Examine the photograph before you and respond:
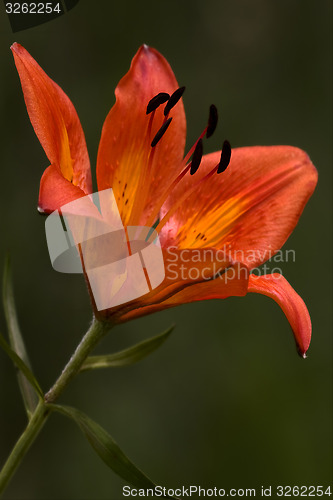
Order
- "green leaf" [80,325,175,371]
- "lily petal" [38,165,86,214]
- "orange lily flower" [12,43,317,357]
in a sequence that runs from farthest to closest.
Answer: "green leaf" [80,325,175,371]
"orange lily flower" [12,43,317,357]
"lily petal" [38,165,86,214]

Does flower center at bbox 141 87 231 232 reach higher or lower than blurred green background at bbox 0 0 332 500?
higher

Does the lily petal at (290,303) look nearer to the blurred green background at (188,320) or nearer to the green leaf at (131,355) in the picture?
the green leaf at (131,355)

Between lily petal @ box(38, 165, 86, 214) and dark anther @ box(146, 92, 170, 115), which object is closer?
lily petal @ box(38, 165, 86, 214)

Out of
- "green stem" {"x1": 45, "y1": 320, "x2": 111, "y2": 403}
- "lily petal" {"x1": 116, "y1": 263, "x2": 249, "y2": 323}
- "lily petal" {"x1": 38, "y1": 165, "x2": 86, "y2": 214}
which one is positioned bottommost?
"green stem" {"x1": 45, "y1": 320, "x2": 111, "y2": 403}

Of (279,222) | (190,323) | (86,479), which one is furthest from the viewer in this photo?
(190,323)

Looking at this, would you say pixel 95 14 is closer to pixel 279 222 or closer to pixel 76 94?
pixel 76 94

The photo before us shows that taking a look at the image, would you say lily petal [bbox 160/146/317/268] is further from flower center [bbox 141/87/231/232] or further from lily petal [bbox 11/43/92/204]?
lily petal [bbox 11/43/92/204]

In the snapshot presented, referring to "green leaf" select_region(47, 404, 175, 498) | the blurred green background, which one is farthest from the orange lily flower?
the blurred green background

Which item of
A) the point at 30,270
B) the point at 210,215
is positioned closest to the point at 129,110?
the point at 210,215
